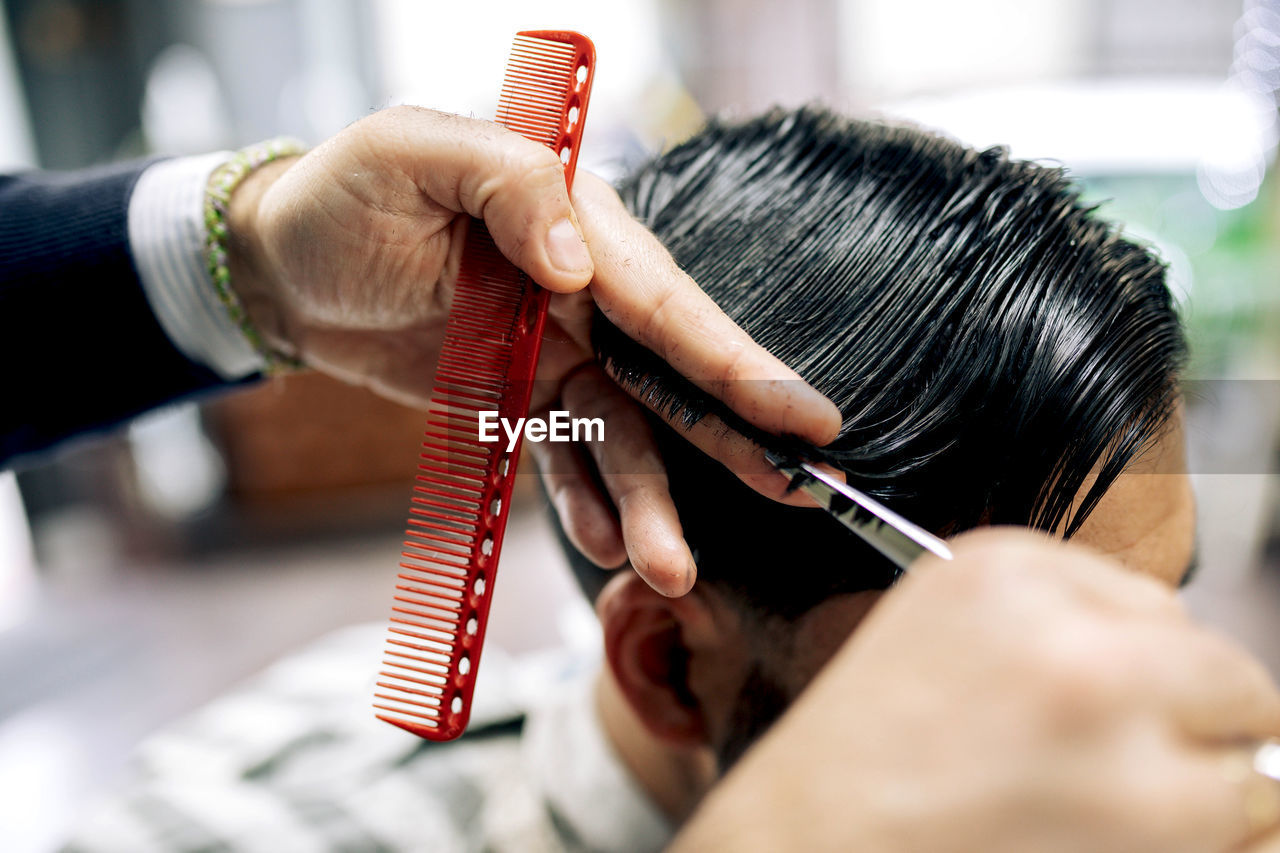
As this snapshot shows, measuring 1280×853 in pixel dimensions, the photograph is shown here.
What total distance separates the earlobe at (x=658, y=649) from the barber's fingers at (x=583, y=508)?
0.05m

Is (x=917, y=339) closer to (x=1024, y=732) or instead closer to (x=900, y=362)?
(x=900, y=362)

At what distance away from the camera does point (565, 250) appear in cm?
64

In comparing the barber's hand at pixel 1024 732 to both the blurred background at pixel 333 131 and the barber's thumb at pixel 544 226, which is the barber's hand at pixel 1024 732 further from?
the blurred background at pixel 333 131

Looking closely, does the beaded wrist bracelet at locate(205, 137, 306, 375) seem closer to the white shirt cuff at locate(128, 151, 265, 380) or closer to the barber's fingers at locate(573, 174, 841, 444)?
the white shirt cuff at locate(128, 151, 265, 380)

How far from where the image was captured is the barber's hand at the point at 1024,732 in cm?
34

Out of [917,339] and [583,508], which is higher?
[917,339]

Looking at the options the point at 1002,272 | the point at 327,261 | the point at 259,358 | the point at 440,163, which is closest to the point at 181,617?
the point at 259,358

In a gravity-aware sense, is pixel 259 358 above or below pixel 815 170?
below

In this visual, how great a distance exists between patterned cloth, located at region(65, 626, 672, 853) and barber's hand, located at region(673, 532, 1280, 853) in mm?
681

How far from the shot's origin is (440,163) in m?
0.67

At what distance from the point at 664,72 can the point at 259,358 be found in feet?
10.4

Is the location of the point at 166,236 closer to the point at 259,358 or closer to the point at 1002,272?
the point at 259,358

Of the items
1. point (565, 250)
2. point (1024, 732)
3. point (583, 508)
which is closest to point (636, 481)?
point (583, 508)

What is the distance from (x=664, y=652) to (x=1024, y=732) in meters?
0.57
